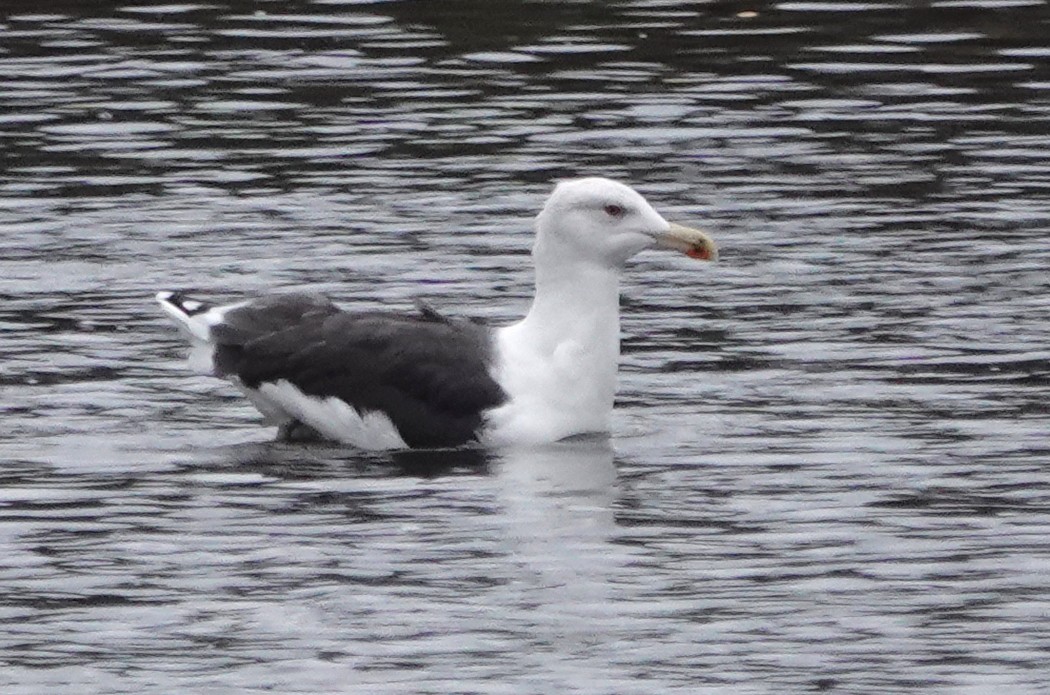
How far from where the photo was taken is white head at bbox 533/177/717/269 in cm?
1598

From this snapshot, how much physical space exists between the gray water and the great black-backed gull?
0.19 metres

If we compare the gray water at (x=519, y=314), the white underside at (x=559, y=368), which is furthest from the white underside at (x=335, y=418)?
the white underside at (x=559, y=368)

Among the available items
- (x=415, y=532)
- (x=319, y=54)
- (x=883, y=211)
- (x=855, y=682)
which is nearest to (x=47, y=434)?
(x=415, y=532)

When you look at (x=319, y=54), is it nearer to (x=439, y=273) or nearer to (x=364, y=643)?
(x=439, y=273)

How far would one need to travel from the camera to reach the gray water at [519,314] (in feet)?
40.2

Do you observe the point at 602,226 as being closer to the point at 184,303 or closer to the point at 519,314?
the point at 184,303

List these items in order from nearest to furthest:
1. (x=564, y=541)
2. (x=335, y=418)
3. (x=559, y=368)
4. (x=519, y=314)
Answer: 1. (x=564, y=541)
2. (x=559, y=368)
3. (x=335, y=418)
4. (x=519, y=314)

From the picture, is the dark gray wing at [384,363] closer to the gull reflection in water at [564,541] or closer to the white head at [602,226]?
the gull reflection in water at [564,541]

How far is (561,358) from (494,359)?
0.33 m

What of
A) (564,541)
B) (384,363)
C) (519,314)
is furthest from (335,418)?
(519,314)

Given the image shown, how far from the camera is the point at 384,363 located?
15938mm

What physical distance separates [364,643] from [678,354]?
5.78 m

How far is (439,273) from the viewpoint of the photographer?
19.6 meters

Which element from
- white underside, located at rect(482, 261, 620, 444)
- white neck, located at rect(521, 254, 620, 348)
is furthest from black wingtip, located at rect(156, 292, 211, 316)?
white neck, located at rect(521, 254, 620, 348)
